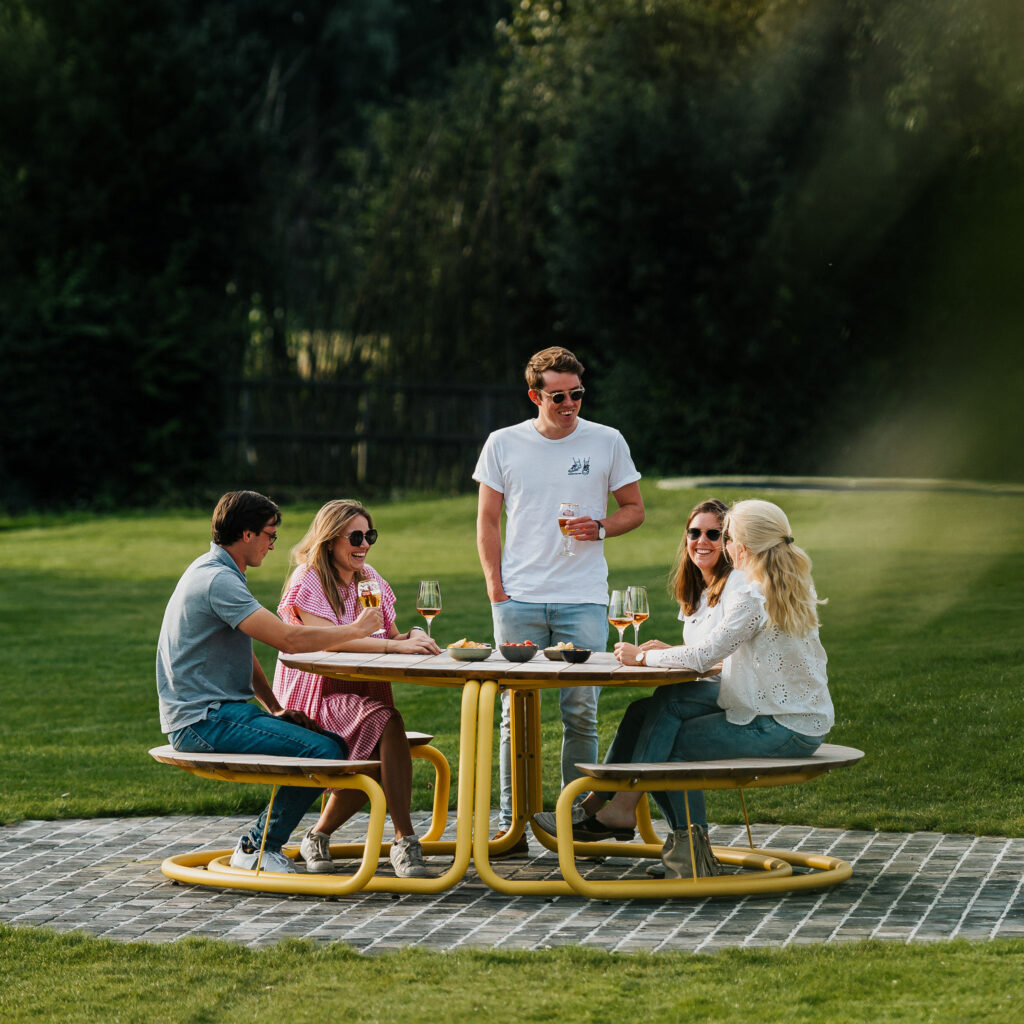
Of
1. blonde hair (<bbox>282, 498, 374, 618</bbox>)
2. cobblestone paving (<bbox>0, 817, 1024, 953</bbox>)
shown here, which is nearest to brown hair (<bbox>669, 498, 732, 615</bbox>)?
cobblestone paving (<bbox>0, 817, 1024, 953</bbox>)

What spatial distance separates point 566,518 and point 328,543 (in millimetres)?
Answer: 913

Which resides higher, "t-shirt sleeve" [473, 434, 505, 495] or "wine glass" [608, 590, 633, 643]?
"t-shirt sleeve" [473, 434, 505, 495]

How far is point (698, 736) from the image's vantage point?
582cm

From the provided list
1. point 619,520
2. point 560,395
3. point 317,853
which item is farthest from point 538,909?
point 560,395

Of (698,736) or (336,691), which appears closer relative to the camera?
(698,736)

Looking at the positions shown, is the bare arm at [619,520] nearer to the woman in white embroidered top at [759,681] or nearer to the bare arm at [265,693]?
the woman in white embroidered top at [759,681]

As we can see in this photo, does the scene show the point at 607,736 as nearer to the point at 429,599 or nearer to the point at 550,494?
the point at 550,494

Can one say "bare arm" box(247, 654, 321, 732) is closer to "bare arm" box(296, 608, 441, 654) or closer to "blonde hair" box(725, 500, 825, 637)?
"bare arm" box(296, 608, 441, 654)

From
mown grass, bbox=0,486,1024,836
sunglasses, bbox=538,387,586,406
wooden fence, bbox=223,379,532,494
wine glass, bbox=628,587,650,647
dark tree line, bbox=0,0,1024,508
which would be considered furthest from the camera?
wooden fence, bbox=223,379,532,494

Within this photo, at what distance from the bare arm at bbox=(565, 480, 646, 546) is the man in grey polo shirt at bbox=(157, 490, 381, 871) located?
0.87 meters

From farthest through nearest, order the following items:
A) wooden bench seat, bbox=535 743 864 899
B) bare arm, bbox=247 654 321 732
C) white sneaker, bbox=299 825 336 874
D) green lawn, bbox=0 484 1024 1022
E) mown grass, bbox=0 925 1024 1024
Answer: bare arm, bbox=247 654 321 732
white sneaker, bbox=299 825 336 874
wooden bench seat, bbox=535 743 864 899
green lawn, bbox=0 484 1024 1022
mown grass, bbox=0 925 1024 1024

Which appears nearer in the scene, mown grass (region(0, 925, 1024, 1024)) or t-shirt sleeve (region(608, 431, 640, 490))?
mown grass (region(0, 925, 1024, 1024))

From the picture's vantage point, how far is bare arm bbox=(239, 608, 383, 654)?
5.82 m

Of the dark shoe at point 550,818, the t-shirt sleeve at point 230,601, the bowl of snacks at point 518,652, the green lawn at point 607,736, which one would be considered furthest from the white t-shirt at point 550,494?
the green lawn at point 607,736
